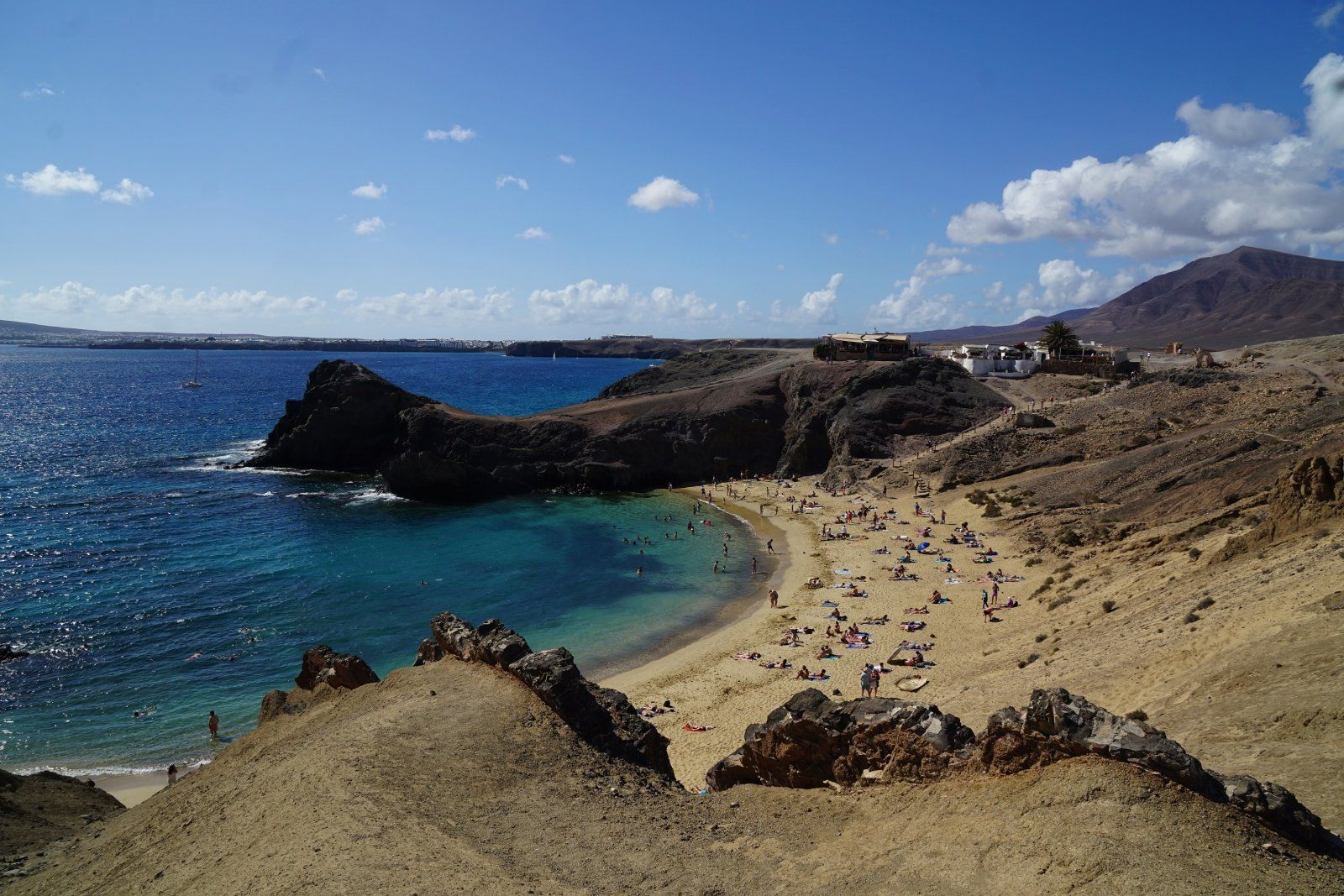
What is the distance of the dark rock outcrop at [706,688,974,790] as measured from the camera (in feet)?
32.6

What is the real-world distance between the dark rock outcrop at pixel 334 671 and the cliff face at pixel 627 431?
37.3 metres

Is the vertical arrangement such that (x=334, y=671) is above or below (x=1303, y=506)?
below

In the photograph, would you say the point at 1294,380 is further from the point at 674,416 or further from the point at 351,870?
the point at 351,870

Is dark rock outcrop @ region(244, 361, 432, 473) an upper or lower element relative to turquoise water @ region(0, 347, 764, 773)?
upper

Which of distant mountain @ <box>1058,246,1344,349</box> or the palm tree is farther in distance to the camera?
distant mountain @ <box>1058,246,1344,349</box>

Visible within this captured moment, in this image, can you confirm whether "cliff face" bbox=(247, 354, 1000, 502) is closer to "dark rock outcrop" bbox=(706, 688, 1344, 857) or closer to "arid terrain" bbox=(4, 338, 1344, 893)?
"arid terrain" bbox=(4, 338, 1344, 893)

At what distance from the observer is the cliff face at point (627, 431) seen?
58.1 metres

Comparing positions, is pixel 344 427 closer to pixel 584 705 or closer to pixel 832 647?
pixel 832 647

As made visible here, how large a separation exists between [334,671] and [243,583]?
22722 mm

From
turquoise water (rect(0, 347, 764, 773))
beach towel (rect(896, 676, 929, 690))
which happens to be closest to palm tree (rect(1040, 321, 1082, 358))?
turquoise water (rect(0, 347, 764, 773))

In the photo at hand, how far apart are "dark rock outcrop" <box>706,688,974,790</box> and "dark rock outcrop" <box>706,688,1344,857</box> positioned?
1 centimetres

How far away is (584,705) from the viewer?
43.0ft

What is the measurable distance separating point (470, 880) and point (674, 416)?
54944 mm

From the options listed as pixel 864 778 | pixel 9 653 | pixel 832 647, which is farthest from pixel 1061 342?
pixel 9 653
